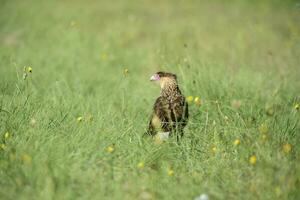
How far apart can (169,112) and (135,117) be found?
82 centimetres

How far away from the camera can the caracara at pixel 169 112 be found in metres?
4.80

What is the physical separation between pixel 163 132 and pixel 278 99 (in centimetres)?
180

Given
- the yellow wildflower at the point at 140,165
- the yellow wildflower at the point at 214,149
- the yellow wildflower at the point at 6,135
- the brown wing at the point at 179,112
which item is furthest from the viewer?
the brown wing at the point at 179,112

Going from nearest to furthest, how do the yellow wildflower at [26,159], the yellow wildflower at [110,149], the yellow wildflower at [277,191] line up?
the yellow wildflower at [277,191] < the yellow wildflower at [26,159] < the yellow wildflower at [110,149]

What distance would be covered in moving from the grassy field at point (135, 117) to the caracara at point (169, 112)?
13cm

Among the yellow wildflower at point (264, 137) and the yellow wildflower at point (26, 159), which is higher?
the yellow wildflower at point (264, 137)

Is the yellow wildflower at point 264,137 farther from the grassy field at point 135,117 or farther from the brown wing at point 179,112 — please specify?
the brown wing at point 179,112

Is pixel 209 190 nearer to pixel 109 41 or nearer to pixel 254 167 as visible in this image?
pixel 254 167

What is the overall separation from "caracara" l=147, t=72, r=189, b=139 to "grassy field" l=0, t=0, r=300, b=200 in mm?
127

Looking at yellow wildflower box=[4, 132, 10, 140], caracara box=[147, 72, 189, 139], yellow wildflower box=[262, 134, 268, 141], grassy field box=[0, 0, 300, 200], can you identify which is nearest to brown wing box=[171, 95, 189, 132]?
caracara box=[147, 72, 189, 139]

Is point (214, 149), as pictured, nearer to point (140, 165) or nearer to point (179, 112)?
point (179, 112)

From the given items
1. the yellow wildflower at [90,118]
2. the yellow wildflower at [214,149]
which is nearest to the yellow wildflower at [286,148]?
the yellow wildflower at [214,149]

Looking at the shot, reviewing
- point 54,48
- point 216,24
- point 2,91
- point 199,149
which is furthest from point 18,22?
point 199,149

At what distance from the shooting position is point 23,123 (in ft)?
15.0
